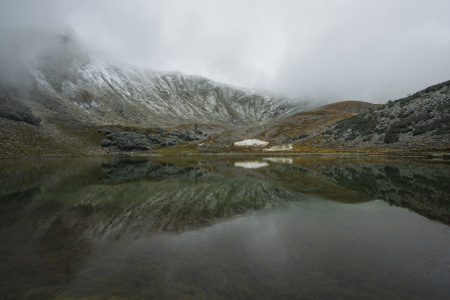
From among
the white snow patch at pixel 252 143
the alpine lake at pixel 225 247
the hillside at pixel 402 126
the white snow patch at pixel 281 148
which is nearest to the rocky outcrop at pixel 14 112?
the alpine lake at pixel 225 247

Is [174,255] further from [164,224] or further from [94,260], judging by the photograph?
[164,224]

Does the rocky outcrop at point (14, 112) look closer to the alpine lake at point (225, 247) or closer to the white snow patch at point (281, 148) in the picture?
the alpine lake at point (225, 247)

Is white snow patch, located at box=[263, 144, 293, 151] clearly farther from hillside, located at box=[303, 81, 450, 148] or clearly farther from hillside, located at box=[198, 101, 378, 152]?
hillside, located at box=[303, 81, 450, 148]

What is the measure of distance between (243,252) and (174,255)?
3076 millimetres

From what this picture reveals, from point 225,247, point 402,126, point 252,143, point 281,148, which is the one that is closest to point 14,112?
point 252,143

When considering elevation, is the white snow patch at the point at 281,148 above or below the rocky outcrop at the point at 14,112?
below

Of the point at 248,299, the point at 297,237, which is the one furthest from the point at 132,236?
the point at 297,237

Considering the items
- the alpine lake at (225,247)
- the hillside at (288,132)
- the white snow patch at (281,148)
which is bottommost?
the alpine lake at (225,247)

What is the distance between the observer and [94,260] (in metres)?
9.67

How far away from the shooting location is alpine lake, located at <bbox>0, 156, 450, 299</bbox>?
771 centimetres

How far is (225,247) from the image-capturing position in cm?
1102

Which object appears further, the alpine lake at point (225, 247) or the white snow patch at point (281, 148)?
the white snow patch at point (281, 148)

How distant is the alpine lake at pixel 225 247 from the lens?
7.71 metres

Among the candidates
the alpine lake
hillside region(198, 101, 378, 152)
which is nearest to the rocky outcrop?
hillside region(198, 101, 378, 152)
